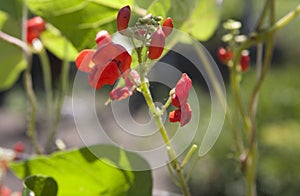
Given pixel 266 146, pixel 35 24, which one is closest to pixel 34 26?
pixel 35 24

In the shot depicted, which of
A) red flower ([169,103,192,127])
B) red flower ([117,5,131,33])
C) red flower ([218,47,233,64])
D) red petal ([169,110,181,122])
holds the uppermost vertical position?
red flower ([117,5,131,33])

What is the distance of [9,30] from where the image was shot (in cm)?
70

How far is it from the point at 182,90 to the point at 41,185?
0.53ft

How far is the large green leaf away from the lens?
67 cm

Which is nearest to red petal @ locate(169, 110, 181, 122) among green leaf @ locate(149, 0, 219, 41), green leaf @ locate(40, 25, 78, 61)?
green leaf @ locate(149, 0, 219, 41)

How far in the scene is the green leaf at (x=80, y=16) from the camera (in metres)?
0.54

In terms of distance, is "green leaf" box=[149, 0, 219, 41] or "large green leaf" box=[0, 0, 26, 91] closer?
"green leaf" box=[149, 0, 219, 41]

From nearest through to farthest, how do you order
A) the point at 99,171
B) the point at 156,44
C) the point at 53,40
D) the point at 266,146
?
the point at 156,44 → the point at 99,171 → the point at 53,40 → the point at 266,146

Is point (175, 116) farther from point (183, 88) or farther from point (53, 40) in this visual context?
point (53, 40)

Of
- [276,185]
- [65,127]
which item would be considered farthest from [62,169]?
[65,127]

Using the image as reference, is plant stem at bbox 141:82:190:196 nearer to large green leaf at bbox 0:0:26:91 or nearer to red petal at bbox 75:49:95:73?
red petal at bbox 75:49:95:73

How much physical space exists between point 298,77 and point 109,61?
367 cm

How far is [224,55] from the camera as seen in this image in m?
0.66

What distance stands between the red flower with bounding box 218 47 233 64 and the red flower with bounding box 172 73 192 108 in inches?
10.4
